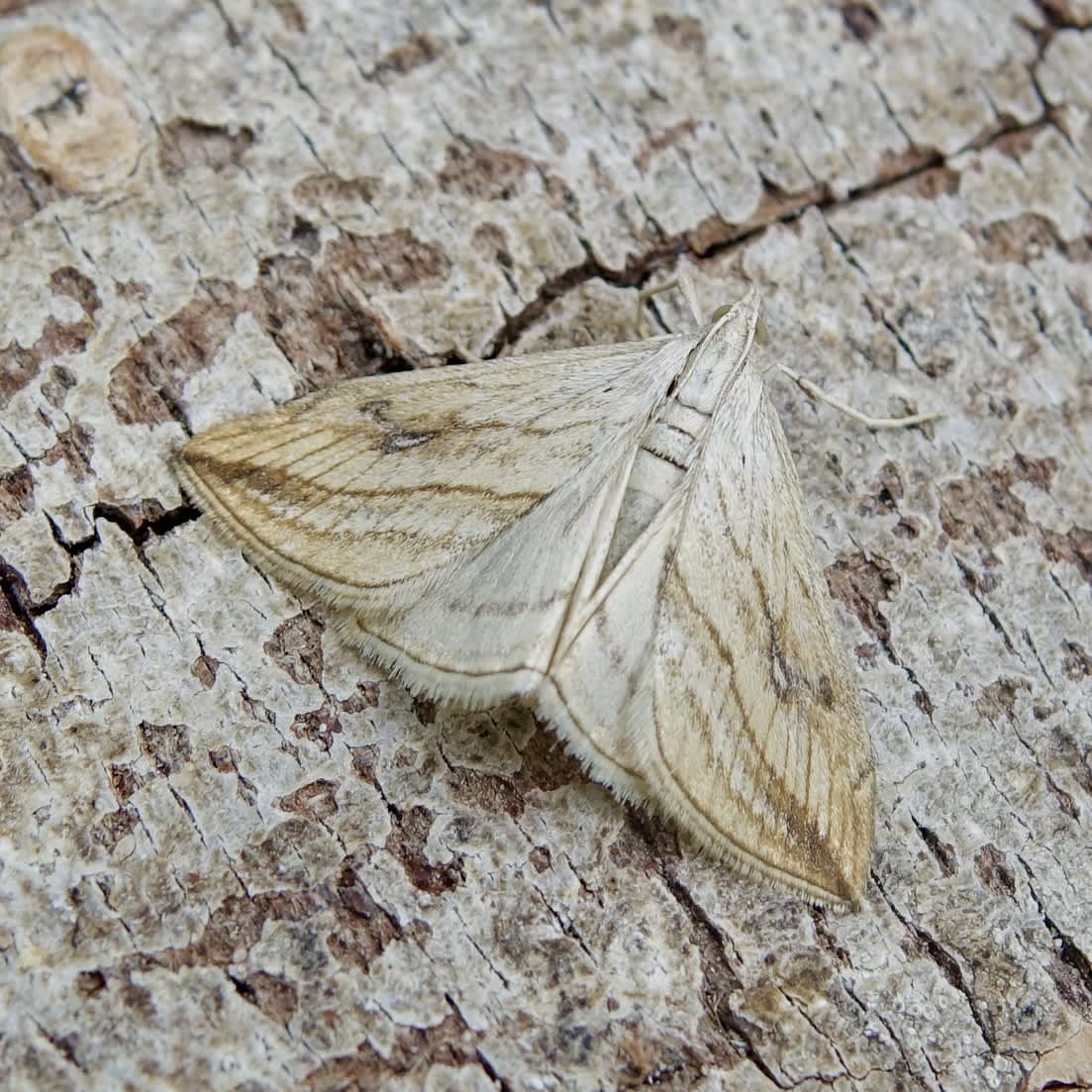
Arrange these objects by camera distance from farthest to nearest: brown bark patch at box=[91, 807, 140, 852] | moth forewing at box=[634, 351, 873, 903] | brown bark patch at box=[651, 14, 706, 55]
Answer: brown bark patch at box=[651, 14, 706, 55] < moth forewing at box=[634, 351, 873, 903] < brown bark patch at box=[91, 807, 140, 852]

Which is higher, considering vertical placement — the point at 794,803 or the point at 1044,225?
the point at 1044,225

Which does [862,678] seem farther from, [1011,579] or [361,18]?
[361,18]

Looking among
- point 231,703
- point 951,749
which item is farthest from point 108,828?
point 951,749

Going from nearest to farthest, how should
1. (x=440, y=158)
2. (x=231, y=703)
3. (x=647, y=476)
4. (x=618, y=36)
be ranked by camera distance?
(x=231, y=703), (x=647, y=476), (x=440, y=158), (x=618, y=36)

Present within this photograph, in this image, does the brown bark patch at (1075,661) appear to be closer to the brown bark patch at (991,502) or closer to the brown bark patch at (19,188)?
the brown bark patch at (991,502)

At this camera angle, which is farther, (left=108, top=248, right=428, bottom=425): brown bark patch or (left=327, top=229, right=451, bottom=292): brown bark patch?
(left=327, top=229, right=451, bottom=292): brown bark patch

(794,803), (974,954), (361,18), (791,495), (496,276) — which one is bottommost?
(974,954)

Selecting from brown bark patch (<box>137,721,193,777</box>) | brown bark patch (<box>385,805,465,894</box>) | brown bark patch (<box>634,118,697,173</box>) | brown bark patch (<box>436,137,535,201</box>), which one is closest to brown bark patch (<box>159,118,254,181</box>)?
brown bark patch (<box>436,137,535,201</box>)

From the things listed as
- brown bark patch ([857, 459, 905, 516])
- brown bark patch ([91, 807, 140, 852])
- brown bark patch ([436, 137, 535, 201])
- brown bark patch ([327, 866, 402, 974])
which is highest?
brown bark patch ([436, 137, 535, 201])

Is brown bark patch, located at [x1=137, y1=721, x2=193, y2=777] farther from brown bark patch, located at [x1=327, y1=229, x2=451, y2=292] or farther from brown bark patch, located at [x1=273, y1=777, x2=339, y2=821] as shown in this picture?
brown bark patch, located at [x1=327, y1=229, x2=451, y2=292]
